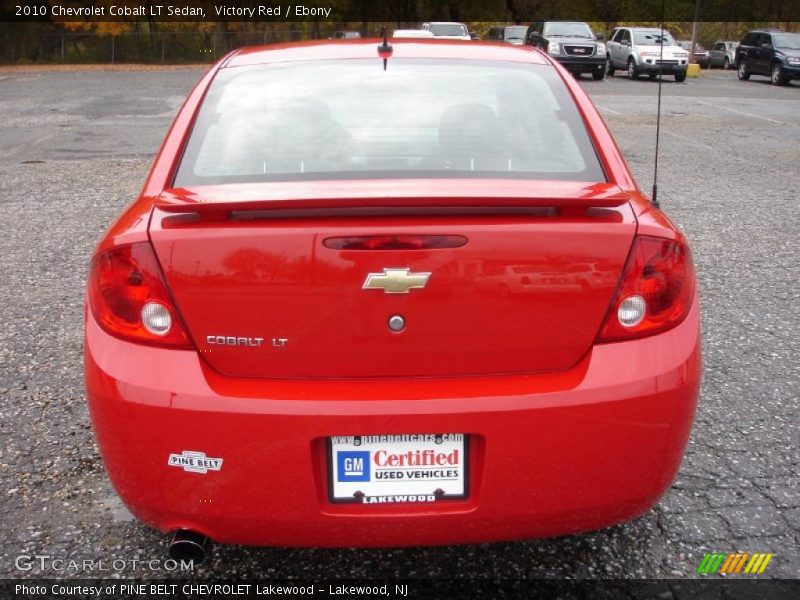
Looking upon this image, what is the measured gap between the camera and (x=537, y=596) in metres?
2.62

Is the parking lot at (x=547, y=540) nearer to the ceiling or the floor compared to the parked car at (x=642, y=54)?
nearer to the floor

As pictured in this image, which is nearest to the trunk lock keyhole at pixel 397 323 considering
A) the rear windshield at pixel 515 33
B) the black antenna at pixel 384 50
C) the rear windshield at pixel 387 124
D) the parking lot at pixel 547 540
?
the rear windshield at pixel 387 124

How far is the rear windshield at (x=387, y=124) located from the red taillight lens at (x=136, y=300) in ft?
1.16

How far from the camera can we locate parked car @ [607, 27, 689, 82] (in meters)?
28.0

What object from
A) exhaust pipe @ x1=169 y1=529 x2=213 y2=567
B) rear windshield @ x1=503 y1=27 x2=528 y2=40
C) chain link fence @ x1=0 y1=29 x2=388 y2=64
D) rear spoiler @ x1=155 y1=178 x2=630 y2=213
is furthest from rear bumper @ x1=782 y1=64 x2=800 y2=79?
exhaust pipe @ x1=169 y1=529 x2=213 y2=567

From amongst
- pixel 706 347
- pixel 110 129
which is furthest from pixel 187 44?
pixel 706 347

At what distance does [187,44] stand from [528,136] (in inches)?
1801

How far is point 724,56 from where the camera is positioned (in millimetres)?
42938

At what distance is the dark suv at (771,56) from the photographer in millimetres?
28812

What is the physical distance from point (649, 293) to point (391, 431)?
0.79 m

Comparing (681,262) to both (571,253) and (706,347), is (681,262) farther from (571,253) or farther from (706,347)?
(706,347)

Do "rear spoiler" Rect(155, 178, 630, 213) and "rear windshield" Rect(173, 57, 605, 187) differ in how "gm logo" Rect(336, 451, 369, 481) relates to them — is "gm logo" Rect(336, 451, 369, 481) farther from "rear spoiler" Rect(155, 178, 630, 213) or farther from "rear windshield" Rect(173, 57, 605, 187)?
"rear windshield" Rect(173, 57, 605, 187)

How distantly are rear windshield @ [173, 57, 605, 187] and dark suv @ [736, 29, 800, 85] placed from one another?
95.9ft

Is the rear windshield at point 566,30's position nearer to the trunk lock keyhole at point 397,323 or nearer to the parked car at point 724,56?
the parked car at point 724,56
